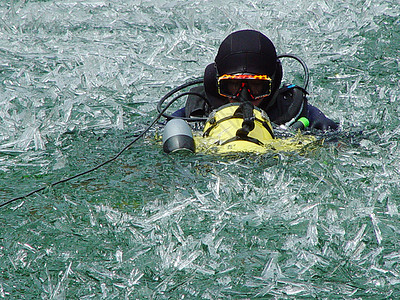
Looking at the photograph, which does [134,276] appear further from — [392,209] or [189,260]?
[392,209]

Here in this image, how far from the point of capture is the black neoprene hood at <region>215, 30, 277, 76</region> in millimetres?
4094

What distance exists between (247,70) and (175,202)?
1.26 metres

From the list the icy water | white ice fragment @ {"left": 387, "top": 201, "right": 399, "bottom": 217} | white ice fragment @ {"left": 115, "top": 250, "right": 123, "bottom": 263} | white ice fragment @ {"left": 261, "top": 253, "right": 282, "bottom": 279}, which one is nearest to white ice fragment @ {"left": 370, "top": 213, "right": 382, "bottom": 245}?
the icy water

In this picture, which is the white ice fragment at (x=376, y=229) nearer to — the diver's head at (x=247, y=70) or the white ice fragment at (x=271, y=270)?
the white ice fragment at (x=271, y=270)

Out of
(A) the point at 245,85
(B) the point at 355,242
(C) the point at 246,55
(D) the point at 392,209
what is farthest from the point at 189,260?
(C) the point at 246,55

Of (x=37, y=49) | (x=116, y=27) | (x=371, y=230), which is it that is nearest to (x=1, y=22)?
(x=37, y=49)

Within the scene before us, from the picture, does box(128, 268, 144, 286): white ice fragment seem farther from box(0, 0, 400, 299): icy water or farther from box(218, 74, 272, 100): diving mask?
box(218, 74, 272, 100): diving mask

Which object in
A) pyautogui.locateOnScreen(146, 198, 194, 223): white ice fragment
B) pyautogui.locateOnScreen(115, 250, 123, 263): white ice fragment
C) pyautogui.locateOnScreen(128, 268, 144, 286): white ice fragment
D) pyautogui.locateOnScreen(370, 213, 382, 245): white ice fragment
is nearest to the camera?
pyautogui.locateOnScreen(128, 268, 144, 286): white ice fragment

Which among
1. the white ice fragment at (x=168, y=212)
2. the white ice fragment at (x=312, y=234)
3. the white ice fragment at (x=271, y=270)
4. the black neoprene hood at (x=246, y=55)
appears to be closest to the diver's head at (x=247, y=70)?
the black neoprene hood at (x=246, y=55)

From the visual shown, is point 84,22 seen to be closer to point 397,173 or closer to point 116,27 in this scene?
point 116,27

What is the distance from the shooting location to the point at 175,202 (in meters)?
3.38

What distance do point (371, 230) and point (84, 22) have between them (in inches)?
203

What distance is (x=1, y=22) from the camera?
6.98 meters

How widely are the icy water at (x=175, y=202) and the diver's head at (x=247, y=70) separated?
620 millimetres
